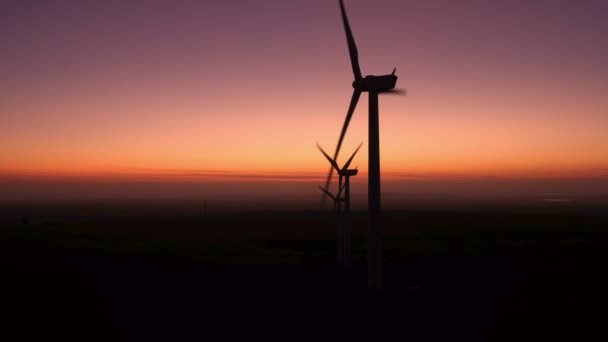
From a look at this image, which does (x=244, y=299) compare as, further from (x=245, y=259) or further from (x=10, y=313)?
(x=245, y=259)

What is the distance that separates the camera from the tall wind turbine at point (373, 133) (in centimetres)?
3584

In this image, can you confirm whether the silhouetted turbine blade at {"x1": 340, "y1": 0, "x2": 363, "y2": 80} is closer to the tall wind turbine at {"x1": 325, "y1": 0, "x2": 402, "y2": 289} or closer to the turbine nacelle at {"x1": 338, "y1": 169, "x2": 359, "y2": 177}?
the tall wind turbine at {"x1": 325, "y1": 0, "x2": 402, "y2": 289}

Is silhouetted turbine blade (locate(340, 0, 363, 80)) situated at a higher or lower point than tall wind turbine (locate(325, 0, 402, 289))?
higher

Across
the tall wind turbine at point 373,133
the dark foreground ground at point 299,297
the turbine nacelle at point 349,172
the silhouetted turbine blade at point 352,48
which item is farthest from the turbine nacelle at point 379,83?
the turbine nacelle at point 349,172

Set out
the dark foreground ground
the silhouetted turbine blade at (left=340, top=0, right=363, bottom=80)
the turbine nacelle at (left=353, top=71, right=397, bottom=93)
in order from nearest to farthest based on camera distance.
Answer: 1. the dark foreground ground
2. the turbine nacelle at (left=353, top=71, right=397, bottom=93)
3. the silhouetted turbine blade at (left=340, top=0, right=363, bottom=80)

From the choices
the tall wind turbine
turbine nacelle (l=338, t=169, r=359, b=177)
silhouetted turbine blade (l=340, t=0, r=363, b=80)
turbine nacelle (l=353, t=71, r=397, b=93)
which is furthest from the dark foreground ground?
silhouetted turbine blade (l=340, t=0, r=363, b=80)

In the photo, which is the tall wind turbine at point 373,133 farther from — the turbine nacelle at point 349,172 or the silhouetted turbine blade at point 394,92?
the turbine nacelle at point 349,172

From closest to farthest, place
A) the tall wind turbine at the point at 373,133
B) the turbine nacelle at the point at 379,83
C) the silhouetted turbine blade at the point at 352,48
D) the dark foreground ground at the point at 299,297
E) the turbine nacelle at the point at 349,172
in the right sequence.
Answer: the dark foreground ground at the point at 299,297, the tall wind turbine at the point at 373,133, the turbine nacelle at the point at 379,83, the silhouetted turbine blade at the point at 352,48, the turbine nacelle at the point at 349,172

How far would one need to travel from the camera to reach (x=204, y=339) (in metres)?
27.1

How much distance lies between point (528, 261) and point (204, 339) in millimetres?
49975

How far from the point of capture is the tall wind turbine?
35844 mm

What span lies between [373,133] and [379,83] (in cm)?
371

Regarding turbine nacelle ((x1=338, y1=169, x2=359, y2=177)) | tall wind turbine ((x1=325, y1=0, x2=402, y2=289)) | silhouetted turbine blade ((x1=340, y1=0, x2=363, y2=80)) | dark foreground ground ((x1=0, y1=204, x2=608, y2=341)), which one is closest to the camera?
dark foreground ground ((x1=0, y1=204, x2=608, y2=341))

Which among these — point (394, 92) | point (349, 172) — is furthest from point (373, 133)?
point (349, 172)
